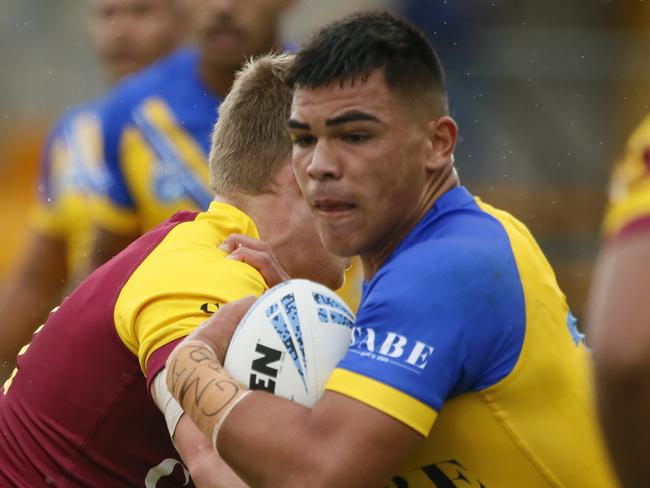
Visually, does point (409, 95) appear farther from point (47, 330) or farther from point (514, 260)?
point (47, 330)

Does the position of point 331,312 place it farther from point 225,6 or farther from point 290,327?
point 225,6

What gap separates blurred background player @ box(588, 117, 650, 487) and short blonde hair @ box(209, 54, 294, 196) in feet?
Answer: 7.57

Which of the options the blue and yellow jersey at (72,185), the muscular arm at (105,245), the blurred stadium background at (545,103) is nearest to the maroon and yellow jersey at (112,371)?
the muscular arm at (105,245)

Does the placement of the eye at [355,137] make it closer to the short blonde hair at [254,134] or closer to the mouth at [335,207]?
the mouth at [335,207]

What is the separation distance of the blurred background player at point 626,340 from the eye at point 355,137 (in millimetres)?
1419

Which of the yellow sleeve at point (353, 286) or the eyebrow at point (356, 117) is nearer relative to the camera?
the eyebrow at point (356, 117)

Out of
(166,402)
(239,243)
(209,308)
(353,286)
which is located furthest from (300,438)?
(353,286)

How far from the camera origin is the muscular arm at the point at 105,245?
759 centimetres

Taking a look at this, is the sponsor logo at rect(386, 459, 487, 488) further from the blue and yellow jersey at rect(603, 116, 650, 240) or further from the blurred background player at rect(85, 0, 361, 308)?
Answer: the blurred background player at rect(85, 0, 361, 308)

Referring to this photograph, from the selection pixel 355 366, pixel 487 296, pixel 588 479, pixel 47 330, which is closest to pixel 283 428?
pixel 355 366

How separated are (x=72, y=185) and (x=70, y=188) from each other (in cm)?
4

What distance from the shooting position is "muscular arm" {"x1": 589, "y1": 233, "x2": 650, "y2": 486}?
2025mm

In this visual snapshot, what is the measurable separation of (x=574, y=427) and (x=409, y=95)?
0.91m

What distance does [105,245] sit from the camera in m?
7.67
